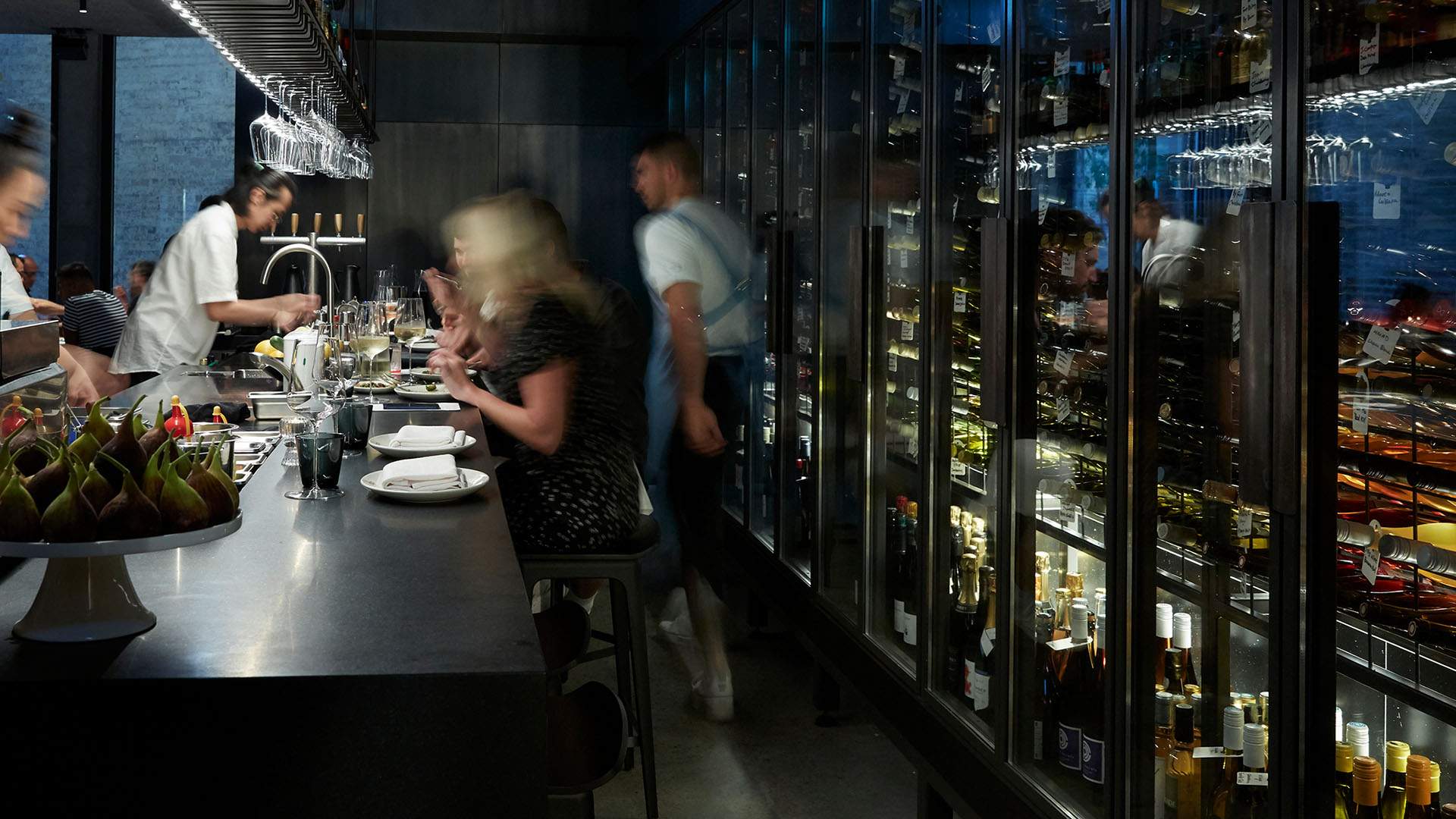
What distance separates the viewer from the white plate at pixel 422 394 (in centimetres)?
412

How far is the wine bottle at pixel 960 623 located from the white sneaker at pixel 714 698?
3.35 ft

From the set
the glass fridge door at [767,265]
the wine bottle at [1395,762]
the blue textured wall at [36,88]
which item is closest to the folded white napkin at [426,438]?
the wine bottle at [1395,762]

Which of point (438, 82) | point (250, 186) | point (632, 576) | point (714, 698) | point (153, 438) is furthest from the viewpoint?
point (438, 82)

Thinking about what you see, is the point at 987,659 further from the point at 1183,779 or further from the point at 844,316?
the point at 844,316

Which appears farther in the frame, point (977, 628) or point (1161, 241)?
point (977, 628)

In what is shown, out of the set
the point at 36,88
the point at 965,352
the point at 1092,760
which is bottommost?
the point at 1092,760

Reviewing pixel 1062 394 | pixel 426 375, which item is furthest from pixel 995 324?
pixel 426 375

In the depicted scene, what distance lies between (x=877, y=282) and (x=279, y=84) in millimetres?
2573

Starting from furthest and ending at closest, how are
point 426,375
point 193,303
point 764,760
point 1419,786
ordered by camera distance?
point 193,303, point 426,375, point 764,760, point 1419,786

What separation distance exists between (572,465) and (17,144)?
1.43 m

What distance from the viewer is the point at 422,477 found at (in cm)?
237

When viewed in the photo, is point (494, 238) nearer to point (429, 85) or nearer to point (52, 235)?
point (429, 85)

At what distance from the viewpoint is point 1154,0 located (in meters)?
2.47

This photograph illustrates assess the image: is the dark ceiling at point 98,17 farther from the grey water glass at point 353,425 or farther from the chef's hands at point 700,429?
the grey water glass at point 353,425
